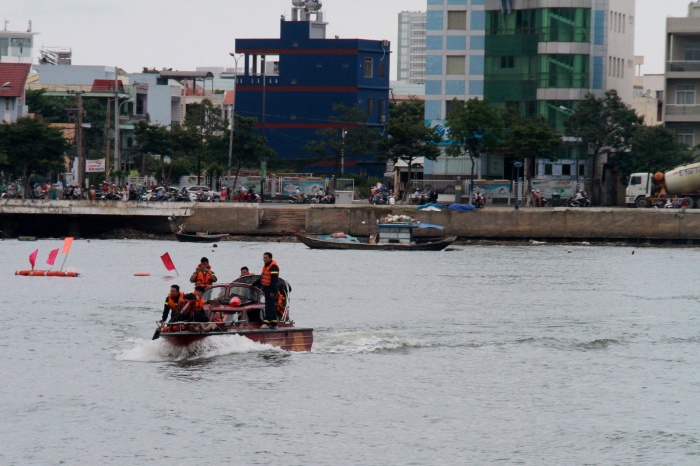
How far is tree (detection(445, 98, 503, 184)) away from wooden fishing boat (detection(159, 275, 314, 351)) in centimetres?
5033

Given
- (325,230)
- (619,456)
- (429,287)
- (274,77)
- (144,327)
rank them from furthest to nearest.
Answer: (274,77), (325,230), (429,287), (144,327), (619,456)

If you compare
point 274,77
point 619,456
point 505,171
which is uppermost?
point 274,77

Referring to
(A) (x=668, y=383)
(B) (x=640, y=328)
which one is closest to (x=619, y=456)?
(A) (x=668, y=383)

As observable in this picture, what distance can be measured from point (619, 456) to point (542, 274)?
1252 inches

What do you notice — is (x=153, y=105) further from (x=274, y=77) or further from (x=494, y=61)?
(x=494, y=61)

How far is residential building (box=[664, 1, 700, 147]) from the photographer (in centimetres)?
8475

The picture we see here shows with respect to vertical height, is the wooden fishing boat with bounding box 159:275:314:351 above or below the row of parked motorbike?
below

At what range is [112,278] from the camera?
51.6 metres

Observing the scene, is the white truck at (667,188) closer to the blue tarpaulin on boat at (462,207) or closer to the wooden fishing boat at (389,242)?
the blue tarpaulin on boat at (462,207)

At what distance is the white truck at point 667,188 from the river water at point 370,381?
26596mm

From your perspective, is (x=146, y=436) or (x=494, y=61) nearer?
(x=146, y=436)

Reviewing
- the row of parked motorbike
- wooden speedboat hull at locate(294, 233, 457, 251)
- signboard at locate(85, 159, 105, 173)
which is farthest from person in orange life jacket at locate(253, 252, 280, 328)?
signboard at locate(85, 159, 105, 173)

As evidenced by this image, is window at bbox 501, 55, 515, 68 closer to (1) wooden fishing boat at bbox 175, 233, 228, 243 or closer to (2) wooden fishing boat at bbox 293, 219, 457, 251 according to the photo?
(2) wooden fishing boat at bbox 293, 219, 457, 251

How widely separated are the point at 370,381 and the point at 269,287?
3.17 meters
